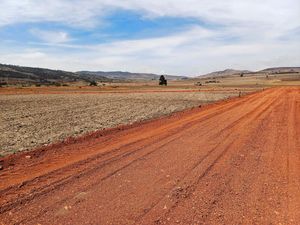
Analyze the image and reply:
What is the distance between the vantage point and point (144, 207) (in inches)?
268

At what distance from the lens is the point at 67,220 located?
20.4 feet

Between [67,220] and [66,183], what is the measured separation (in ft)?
6.54

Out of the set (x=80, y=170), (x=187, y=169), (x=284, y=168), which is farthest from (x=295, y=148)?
(x=80, y=170)

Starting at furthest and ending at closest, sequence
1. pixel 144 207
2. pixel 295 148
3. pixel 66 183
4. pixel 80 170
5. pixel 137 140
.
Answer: pixel 137 140
pixel 295 148
pixel 80 170
pixel 66 183
pixel 144 207

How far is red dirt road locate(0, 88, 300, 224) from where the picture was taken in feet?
21.2

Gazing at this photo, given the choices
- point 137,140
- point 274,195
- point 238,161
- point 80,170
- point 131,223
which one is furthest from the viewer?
point 137,140

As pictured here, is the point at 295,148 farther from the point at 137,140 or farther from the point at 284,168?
the point at 137,140

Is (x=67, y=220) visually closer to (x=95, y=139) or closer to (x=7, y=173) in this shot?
(x=7, y=173)

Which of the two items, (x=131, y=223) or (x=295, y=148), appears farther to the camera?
(x=295, y=148)

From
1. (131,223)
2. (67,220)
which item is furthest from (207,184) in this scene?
(67,220)

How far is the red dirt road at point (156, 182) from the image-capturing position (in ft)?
21.2

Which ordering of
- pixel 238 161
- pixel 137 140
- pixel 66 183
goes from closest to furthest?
pixel 66 183, pixel 238 161, pixel 137 140

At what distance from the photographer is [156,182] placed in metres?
8.33

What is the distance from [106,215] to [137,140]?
7.19 meters
